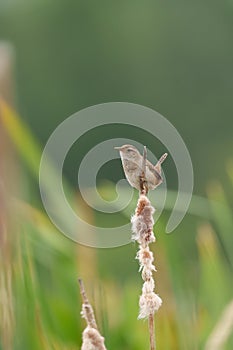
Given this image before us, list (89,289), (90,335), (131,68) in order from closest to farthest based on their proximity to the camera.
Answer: (90,335)
(89,289)
(131,68)

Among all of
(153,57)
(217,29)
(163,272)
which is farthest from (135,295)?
(153,57)

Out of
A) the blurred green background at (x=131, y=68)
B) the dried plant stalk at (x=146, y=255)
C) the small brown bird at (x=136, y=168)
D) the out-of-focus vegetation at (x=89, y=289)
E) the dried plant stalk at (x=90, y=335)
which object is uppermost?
the blurred green background at (x=131, y=68)

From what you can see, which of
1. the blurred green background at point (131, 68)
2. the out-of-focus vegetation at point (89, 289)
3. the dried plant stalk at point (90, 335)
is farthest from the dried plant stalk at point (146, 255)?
the blurred green background at point (131, 68)

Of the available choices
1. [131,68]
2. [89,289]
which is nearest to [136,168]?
[89,289]

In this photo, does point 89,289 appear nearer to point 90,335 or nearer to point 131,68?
point 90,335

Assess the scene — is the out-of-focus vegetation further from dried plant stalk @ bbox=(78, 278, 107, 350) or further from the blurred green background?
the blurred green background

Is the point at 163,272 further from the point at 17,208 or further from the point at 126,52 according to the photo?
the point at 126,52

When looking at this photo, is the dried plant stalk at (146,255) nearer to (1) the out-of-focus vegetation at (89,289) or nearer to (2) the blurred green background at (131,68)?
(1) the out-of-focus vegetation at (89,289)

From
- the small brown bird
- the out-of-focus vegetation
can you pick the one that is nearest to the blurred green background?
the out-of-focus vegetation
